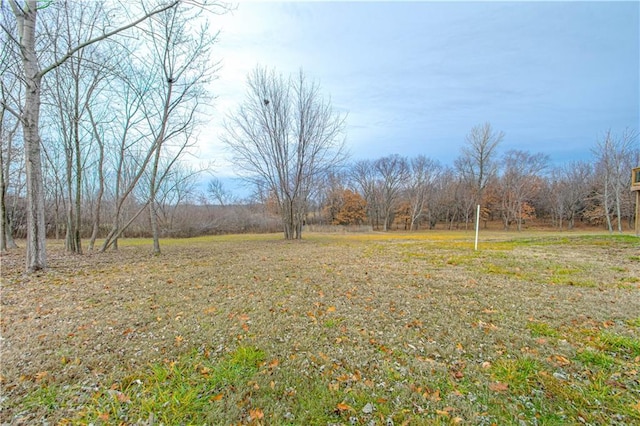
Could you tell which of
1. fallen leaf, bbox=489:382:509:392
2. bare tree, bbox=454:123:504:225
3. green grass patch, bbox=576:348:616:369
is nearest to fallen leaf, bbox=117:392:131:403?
fallen leaf, bbox=489:382:509:392

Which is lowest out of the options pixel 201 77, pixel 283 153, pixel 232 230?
pixel 232 230

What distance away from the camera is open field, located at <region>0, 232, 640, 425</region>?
1962mm

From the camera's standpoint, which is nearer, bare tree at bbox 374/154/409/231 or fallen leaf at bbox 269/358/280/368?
fallen leaf at bbox 269/358/280/368

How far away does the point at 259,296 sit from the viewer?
4.58 m

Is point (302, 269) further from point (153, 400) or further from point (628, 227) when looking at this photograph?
point (628, 227)

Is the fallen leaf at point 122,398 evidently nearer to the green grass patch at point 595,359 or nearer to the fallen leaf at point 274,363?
the fallen leaf at point 274,363

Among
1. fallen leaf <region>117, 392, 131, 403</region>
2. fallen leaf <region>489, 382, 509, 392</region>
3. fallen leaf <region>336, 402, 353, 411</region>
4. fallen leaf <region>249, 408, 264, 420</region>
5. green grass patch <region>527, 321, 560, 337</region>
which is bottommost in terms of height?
fallen leaf <region>336, 402, 353, 411</region>

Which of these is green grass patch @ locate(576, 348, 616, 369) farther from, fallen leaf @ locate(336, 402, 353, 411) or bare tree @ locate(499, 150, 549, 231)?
bare tree @ locate(499, 150, 549, 231)

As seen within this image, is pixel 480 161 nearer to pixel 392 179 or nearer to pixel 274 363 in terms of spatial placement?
pixel 392 179

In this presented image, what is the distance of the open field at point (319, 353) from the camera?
1.96 meters

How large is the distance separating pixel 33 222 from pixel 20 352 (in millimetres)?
4447

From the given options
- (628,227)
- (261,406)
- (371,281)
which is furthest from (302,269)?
(628,227)

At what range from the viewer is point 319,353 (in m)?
2.75

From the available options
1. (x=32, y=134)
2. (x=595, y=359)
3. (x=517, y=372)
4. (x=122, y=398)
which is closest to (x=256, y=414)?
(x=122, y=398)
